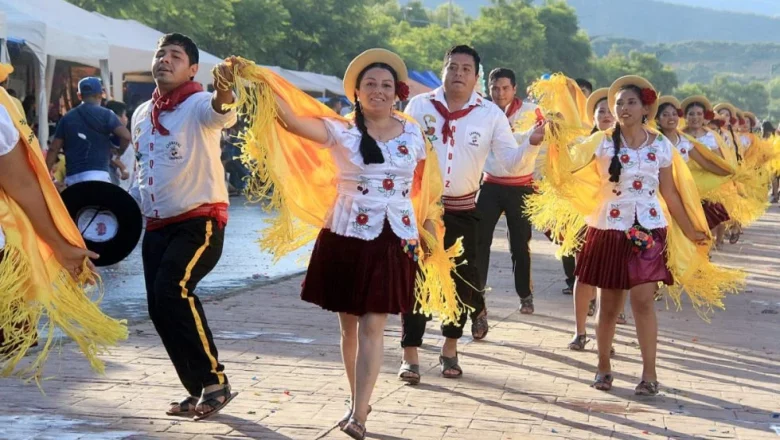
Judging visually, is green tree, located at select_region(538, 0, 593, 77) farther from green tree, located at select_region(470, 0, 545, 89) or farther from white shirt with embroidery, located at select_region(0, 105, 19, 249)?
white shirt with embroidery, located at select_region(0, 105, 19, 249)

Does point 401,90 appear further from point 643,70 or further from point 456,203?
point 643,70

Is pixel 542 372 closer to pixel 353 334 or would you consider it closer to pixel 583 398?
pixel 583 398

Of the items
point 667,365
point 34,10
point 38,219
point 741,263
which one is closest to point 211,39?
point 34,10

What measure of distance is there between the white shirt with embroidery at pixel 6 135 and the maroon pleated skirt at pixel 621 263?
407 centimetres

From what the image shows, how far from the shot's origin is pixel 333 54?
153ft

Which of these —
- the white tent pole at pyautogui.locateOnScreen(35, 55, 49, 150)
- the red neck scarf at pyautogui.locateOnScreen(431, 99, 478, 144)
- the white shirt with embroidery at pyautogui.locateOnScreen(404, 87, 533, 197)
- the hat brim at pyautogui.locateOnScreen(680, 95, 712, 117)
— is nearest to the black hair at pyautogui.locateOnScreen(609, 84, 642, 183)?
the white shirt with embroidery at pyautogui.locateOnScreen(404, 87, 533, 197)

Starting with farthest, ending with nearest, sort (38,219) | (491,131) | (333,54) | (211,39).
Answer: (333,54)
(211,39)
(491,131)
(38,219)

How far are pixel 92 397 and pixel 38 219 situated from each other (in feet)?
7.00

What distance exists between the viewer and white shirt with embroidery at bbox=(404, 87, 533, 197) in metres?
8.14

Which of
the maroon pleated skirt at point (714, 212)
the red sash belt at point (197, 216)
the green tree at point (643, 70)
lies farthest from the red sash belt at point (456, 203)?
the green tree at point (643, 70)

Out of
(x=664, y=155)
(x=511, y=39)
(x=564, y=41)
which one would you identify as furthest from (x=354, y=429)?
(x=564, y=41)

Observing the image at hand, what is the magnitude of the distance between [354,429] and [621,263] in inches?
96.5

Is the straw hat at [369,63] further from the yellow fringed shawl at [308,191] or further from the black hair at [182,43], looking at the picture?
the black hair at [182,43]

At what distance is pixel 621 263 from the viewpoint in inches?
304
